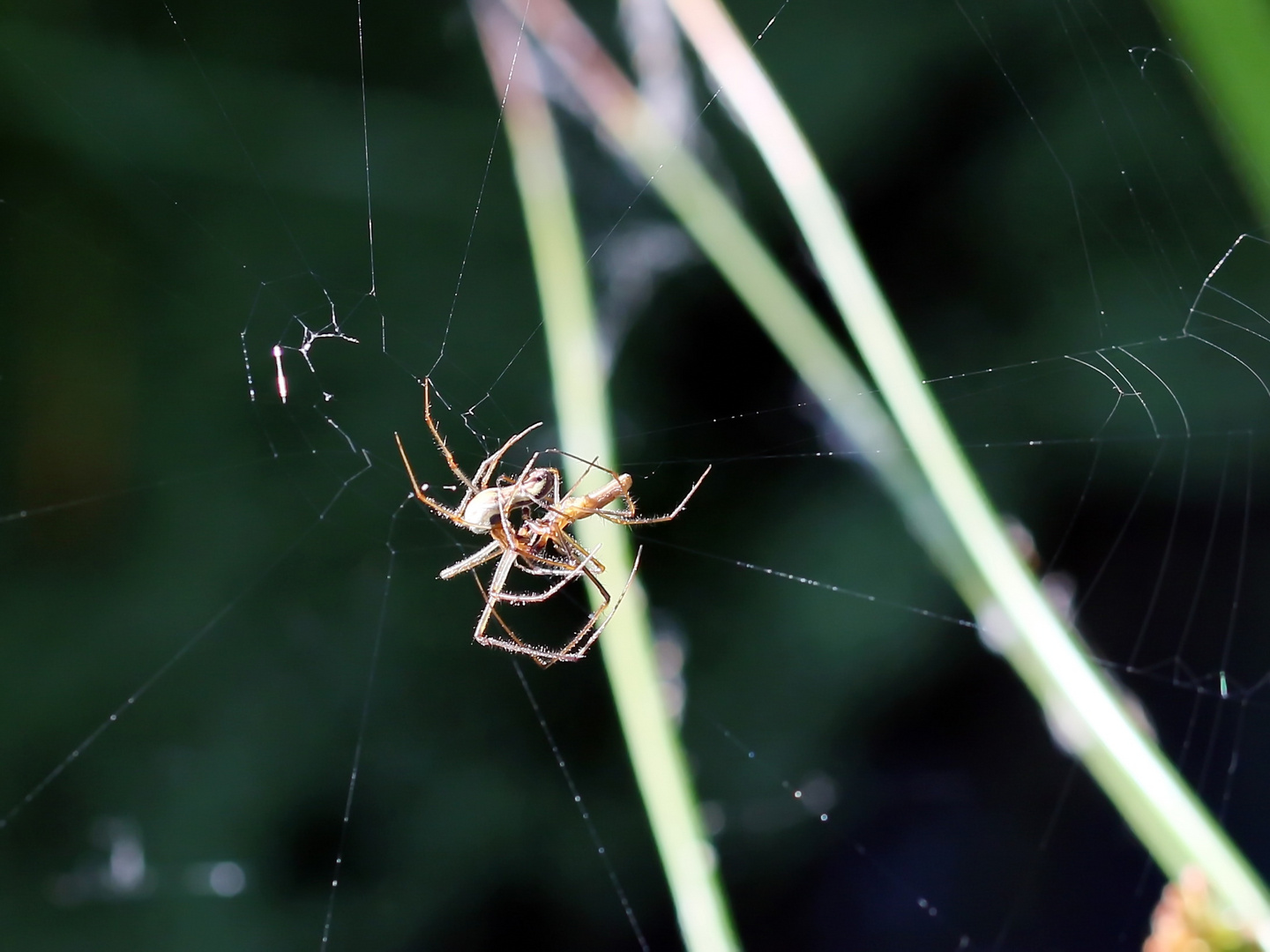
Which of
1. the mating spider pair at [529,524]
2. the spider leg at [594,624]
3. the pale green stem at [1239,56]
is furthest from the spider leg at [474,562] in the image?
the pale green stem at [1239,56]

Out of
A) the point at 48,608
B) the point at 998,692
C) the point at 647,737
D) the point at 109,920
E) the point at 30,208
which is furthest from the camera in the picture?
the point at 998,692

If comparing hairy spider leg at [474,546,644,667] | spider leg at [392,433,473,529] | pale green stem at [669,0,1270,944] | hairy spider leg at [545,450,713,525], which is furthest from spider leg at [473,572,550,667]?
pale green stem at [669,0,1270,944]

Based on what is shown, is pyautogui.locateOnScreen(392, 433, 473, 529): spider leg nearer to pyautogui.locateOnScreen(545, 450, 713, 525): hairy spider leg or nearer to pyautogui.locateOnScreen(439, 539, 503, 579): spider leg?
pyautogui.locateOnScreen(439, 539, 503, 579): spider leg

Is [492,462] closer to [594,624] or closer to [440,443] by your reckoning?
[440,443]

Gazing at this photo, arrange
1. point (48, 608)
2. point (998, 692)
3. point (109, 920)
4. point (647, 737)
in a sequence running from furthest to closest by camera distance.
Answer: point (998, 692) → point (647, 737) → point (109, 920) → point (48, 608)

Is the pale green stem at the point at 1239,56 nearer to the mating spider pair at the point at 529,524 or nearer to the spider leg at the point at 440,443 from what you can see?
the mating spider pair at the point at 529,524

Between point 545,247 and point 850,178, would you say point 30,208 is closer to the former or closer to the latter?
point 545,247

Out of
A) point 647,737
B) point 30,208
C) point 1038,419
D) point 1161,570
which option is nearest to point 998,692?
point 1161,570
